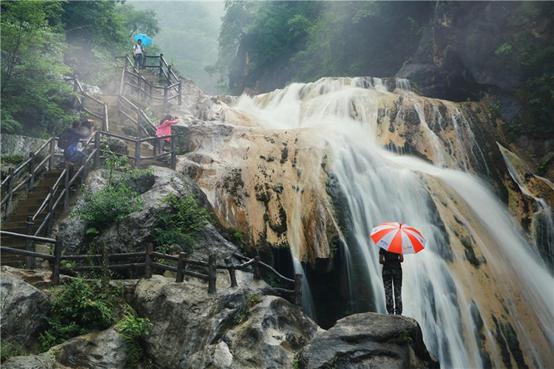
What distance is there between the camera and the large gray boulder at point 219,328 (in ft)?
24.8

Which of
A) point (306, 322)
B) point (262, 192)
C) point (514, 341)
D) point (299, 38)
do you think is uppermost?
point (299, 38)

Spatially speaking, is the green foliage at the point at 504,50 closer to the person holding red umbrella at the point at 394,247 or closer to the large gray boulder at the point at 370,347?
the person holding red umbrella at the point at 394,247

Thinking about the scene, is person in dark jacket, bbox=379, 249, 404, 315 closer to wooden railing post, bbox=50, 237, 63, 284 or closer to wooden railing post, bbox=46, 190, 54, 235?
wooden railing post, bbox=50, 237, 63, 284

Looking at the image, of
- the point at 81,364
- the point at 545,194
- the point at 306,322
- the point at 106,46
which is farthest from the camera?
the point at 106,46

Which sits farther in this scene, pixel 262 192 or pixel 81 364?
pixel 262 192

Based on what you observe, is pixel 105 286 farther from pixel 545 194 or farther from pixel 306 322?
pixel 545 194

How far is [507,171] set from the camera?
1792cm

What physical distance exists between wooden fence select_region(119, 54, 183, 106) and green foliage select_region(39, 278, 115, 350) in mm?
11345

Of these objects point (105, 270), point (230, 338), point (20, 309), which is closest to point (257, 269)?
point (230, 338)

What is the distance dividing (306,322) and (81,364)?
12.5ft

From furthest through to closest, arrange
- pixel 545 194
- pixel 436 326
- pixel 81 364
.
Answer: pixel 545 194 < pixel 436 326 < pixel 81 364

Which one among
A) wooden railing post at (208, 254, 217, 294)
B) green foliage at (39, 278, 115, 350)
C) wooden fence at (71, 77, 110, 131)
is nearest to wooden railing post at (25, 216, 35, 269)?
green foliage at (39, 278, 115, 350)

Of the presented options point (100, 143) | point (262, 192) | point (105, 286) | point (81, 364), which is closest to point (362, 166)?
point (262, 192)

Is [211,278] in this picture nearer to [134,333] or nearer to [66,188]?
[134,333]
